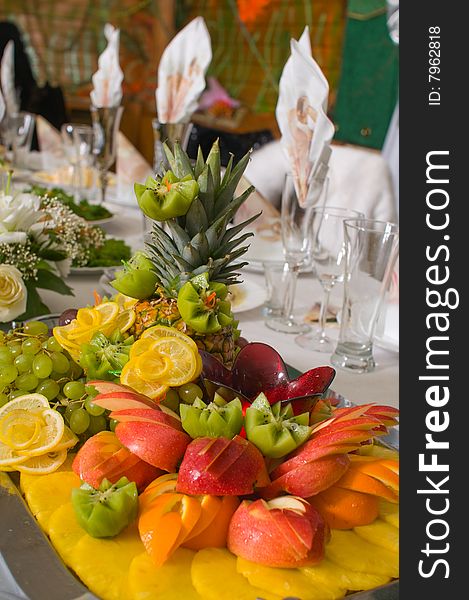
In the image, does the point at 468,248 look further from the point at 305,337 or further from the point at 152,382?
the point at 305,337

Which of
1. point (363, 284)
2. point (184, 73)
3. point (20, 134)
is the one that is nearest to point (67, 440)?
point (363, 284)

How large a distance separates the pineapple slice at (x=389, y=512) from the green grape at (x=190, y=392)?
0.25 meters

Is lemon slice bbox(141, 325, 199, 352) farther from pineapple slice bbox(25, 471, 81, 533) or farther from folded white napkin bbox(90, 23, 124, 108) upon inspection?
folded white napkin bbox(90, 23, 124, 108)

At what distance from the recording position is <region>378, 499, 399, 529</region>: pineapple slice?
719 mm

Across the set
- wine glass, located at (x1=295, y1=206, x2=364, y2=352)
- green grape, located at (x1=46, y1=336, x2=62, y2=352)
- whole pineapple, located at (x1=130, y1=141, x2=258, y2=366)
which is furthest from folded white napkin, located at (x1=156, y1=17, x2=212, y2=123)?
green grape, located at (x1=46, y1=336, x2=62, y2=352)

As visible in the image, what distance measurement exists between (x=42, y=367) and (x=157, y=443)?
0.23 metres

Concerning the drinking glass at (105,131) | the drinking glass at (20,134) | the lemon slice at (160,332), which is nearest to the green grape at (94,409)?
the lemon slice at (160,332)

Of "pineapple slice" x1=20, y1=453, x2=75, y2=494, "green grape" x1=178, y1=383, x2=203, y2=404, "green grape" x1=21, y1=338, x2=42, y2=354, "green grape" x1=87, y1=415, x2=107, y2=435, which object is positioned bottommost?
"pineapple slice" x1=20, y1=453, x2=75, y2=494

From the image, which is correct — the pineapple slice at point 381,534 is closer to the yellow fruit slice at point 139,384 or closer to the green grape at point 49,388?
the yellow fruit slice at point 139,384

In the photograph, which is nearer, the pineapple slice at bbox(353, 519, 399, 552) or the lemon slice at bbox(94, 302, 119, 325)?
the pineapple slice at bbox(353, 519, 399, 552)

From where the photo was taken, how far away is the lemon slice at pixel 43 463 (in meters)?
0.78

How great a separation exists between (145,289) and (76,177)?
1.42m

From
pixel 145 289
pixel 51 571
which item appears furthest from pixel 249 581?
pixel 145 289

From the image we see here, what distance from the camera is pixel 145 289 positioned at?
3.18ft
